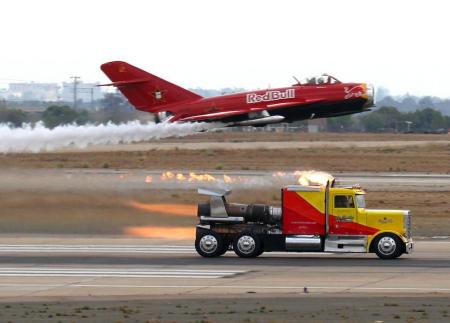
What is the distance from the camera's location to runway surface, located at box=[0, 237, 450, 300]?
33062mm

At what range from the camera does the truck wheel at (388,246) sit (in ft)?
133

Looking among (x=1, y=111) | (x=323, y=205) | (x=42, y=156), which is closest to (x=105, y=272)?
(x=323, y=205)

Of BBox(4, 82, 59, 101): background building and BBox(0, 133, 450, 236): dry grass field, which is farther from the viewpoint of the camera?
BBox(4, 82, 59, 101): background building

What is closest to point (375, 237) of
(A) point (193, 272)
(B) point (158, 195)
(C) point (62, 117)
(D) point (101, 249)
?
(A) point (193, 272)

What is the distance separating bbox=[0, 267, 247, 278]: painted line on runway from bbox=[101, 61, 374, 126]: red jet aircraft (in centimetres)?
2446

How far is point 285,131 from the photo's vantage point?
518ft

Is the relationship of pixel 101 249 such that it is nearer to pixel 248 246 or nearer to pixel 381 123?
pixel 248 246

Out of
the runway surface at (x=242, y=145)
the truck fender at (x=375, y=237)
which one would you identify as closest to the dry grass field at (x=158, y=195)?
the runway surface at (x=242, y=145)

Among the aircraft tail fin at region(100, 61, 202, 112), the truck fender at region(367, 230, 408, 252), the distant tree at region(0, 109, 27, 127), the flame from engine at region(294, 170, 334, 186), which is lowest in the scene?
the truck fender at region(367, 230, 408, 252)

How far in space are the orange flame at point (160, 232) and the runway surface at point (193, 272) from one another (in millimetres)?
3122

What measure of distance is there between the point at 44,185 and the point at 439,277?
71.1 ft

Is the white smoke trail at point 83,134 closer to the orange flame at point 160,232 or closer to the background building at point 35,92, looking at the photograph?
the orange flame at point 160,232

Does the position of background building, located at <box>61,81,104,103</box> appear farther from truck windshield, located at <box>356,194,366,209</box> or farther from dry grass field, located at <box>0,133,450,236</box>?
truck windshield, located at <box>356,194,366,209</box>

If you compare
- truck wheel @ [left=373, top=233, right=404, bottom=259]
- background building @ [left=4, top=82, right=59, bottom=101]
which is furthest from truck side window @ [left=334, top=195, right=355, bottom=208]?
background building @ [left=4, top=82, right=59, bottom=101]
